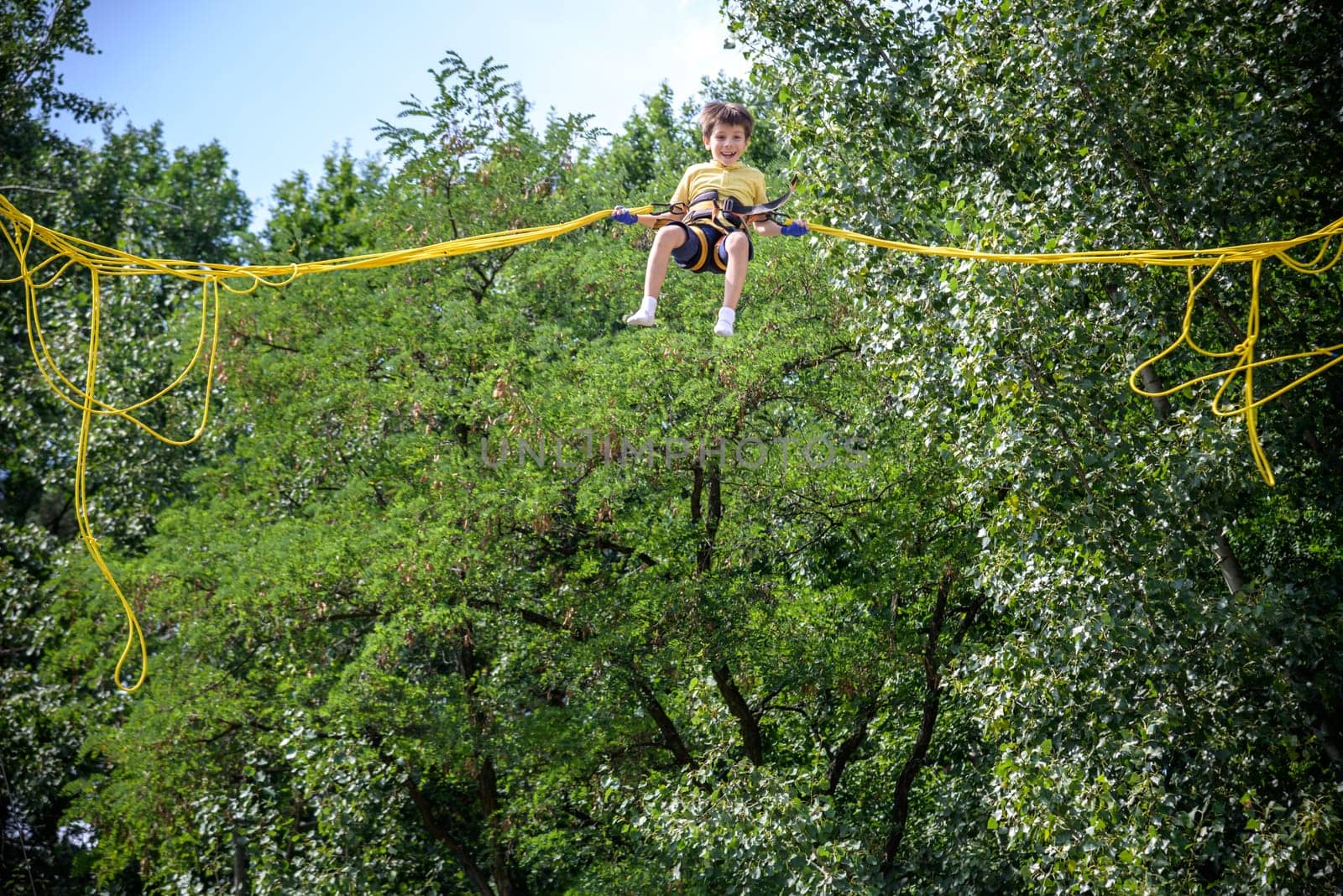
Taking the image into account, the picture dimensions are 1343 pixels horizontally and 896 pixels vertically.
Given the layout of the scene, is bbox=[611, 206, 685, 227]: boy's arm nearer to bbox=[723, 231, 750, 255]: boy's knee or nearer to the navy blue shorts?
the navy blue shorts

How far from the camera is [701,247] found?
5098mm

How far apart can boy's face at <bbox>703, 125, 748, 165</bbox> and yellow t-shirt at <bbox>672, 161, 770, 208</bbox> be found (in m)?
0.03

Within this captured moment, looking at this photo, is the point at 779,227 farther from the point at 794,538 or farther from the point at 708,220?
the point at 794,538

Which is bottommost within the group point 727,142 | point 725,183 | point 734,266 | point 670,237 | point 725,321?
point 725,321

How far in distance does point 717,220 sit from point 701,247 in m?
0.12

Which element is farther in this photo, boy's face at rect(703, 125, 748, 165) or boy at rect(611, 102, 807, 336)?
boy's face at rect(703, 125, 748, 165)

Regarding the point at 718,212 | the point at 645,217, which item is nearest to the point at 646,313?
the point at 645,217

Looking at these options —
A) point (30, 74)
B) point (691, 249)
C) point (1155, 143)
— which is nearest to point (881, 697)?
point (1155, 143)

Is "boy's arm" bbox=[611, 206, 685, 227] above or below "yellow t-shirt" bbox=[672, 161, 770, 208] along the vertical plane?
below

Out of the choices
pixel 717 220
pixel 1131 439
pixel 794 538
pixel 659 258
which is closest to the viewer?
pixel 659 258

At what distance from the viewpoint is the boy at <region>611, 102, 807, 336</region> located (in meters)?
5.02

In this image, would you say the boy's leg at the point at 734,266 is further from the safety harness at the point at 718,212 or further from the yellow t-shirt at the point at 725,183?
the yellow t-shirt at the point at 725,183

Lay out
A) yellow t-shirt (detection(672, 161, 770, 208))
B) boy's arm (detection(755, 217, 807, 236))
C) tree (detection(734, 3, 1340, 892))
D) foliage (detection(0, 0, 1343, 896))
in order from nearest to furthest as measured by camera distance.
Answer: boy's arm (detection(755, 217, 807, 236)), yellow t-shirt (detection(672, 161, 770, 208)), tree (detection(734, 3, 1340, 892)), foliage (detection(0, 0, 1343, 896))

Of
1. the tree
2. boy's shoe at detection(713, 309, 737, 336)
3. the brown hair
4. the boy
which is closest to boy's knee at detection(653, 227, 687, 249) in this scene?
the boy
